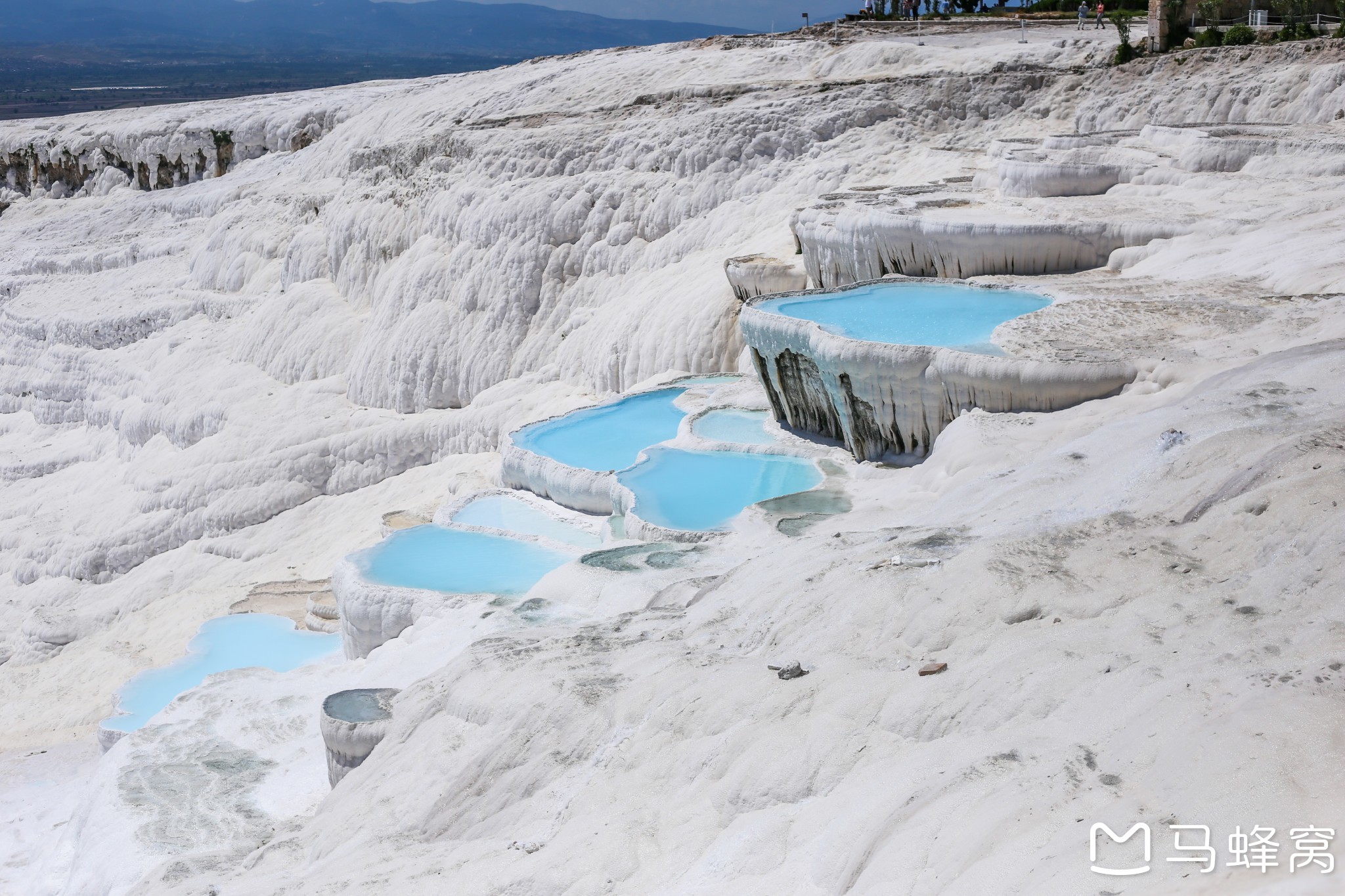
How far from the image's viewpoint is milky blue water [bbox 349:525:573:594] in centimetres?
816

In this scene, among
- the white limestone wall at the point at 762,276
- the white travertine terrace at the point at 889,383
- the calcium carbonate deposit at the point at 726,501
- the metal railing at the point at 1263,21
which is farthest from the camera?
the metal railing at the point at 1263,21

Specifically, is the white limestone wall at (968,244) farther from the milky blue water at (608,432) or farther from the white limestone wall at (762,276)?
the milky blue water at (608,432)

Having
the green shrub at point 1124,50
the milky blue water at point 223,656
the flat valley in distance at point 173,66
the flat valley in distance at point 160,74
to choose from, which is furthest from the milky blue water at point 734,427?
the flat valley in distance at point 173,66

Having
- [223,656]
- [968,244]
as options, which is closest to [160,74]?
[223,656]

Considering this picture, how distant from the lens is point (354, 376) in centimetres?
1595

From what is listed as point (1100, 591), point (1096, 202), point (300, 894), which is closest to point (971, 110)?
point (1096, 202)

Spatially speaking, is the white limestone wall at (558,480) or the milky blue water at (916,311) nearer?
the milky blue water at (916,311)

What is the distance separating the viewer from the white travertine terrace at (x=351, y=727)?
5.50m

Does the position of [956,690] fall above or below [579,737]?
above

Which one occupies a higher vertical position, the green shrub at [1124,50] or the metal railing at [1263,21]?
the metal railing at [1263,21]

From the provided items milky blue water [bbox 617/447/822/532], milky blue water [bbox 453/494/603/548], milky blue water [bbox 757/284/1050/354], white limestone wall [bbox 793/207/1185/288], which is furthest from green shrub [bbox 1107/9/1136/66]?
milky blue water [bbox 453/494/603/548]

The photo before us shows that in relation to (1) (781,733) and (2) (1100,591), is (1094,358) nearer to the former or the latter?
(2) (1100,591)

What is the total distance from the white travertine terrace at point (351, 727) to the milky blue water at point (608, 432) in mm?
3806

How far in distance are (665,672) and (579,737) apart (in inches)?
15.7
